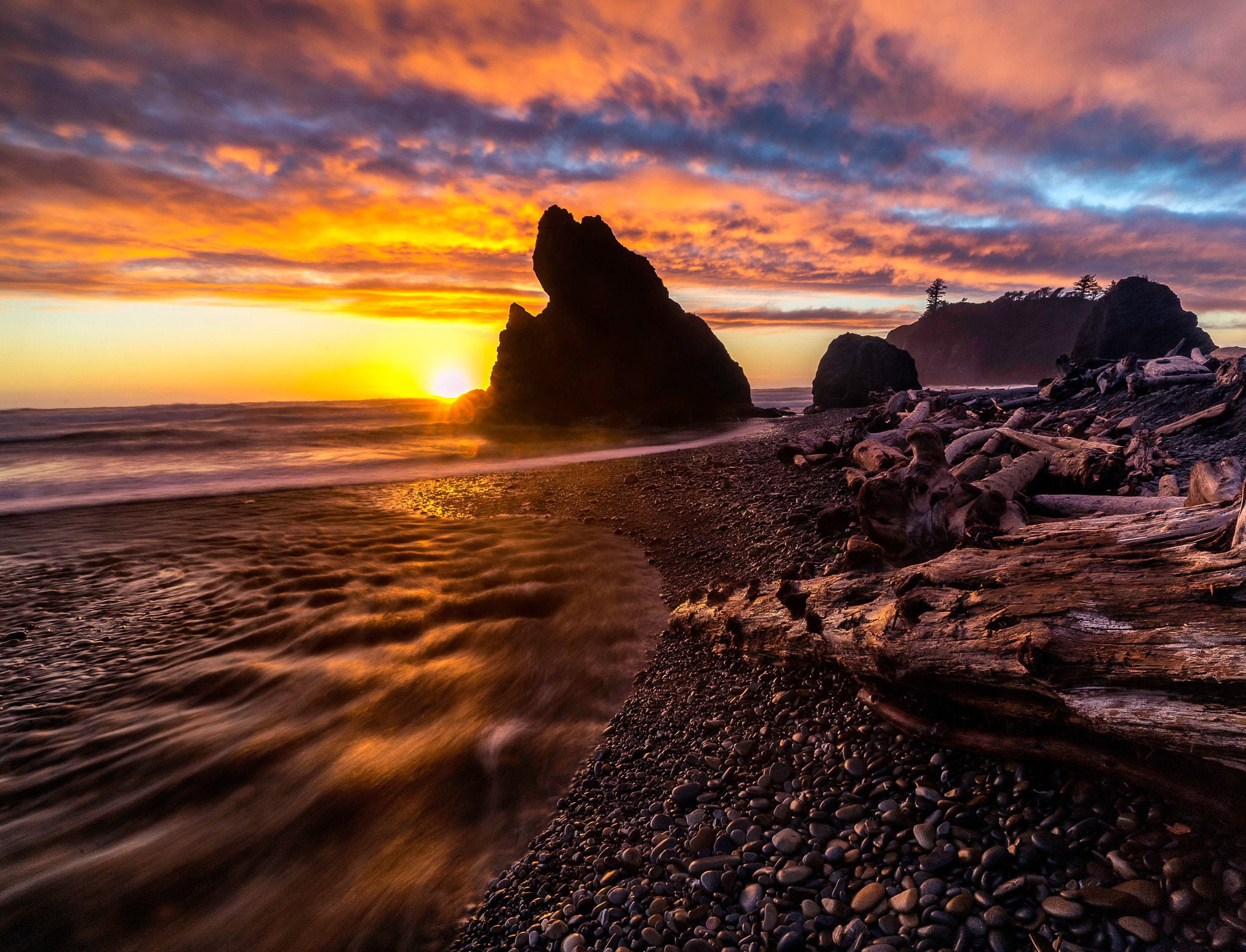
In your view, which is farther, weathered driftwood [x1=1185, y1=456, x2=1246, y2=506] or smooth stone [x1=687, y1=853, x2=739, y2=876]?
weathered driftwood [x1=1185, y1=456, x2=1246, y2=506]

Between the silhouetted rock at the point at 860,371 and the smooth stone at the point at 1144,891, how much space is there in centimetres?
3811

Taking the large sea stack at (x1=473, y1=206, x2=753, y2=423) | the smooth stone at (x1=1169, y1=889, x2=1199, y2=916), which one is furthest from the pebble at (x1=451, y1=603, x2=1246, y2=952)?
the large sea stack at (x1=473, y1=206, x2=753, y2=423)

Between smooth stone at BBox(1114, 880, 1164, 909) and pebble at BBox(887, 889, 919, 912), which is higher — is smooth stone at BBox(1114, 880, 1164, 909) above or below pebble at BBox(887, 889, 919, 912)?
above

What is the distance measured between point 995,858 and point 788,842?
917mm

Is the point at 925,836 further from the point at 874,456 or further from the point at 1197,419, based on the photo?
the point at 1197,419

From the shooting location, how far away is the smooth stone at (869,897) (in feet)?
7.35

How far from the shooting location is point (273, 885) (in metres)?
3.30

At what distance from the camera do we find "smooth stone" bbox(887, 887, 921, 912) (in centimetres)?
216

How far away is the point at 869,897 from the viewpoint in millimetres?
2260

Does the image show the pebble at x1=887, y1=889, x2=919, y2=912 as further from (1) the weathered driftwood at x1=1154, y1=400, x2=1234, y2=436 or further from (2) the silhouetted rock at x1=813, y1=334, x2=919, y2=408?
(2) the silhouetted rock at x1=813, y1=334, x2=919, y2=408

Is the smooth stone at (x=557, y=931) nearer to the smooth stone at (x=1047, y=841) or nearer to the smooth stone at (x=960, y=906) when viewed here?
the smooth stone at (x=960, y=906)

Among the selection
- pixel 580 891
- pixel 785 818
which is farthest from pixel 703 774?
pixel 580 891

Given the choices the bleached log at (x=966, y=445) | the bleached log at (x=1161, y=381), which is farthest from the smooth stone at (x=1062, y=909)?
the bleached log at (x=1161, y=381)

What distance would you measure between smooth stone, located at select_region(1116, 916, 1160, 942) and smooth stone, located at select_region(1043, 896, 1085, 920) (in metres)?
0.11
